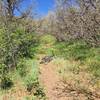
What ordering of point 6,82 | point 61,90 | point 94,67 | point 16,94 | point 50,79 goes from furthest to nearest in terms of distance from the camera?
point 94,67 → point 50,79 → point 6,82 → point 61,90 → point 16,94

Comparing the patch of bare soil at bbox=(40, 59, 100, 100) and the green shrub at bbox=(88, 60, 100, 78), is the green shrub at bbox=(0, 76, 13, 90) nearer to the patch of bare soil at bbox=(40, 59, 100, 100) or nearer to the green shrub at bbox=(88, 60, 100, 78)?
the patch of bare soil at bbox=(40, 59, 100, 100)

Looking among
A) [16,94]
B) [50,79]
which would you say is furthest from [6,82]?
[50,79]

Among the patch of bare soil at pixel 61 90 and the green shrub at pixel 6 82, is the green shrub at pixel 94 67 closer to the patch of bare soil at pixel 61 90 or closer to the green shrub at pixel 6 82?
the patch of bare soil at pixel 61 90

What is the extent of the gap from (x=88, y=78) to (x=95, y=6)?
506 cm

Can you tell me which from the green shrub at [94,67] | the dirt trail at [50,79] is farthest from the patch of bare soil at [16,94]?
the green shrub at [94,67]

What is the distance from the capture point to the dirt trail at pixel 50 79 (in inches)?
457

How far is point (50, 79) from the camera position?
556 inches

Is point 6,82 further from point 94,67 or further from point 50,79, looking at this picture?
point 94,67

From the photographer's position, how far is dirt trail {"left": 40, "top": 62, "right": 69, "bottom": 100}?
11.6m

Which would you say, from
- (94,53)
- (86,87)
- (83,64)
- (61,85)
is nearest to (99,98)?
(86,87)

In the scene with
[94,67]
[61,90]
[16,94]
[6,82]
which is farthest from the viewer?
[94,67]

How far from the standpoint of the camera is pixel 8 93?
11.6m

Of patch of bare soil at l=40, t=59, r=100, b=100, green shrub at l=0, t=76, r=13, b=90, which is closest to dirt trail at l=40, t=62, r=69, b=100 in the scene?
patch of bare soil at l=40, t=59, r=100, b=100

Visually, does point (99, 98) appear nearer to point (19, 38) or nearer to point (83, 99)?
point (83, 99)
